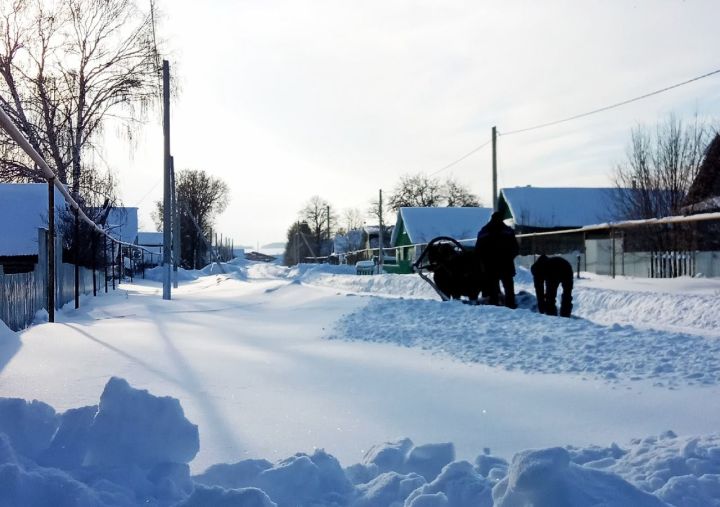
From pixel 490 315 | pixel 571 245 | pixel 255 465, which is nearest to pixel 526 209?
pixel 571 245

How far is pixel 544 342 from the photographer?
20.0 feet

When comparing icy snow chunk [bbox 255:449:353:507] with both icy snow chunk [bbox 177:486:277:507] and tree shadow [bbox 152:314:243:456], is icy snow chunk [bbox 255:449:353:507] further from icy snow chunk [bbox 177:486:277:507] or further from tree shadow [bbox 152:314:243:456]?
tree shadow [bbox 152:314:243:456]

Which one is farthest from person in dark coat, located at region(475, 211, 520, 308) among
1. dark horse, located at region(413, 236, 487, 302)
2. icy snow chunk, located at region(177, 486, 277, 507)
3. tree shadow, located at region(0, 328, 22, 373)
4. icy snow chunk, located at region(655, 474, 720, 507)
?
icy snow chunk, located at region(177, 486, 277, 507)

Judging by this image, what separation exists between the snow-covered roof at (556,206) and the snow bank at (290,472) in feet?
127

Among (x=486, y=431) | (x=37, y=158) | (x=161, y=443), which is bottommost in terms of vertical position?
(x=486, y=431)

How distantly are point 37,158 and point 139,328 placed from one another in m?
2.39

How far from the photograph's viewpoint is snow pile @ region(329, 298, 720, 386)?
488cm

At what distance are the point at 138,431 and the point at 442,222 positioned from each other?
158 ft

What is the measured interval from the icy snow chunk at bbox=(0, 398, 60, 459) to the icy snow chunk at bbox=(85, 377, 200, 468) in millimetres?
189

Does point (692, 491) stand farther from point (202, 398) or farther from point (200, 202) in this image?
point (200, 202)

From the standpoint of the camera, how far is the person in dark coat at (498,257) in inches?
412

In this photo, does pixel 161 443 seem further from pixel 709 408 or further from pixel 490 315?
pixel 490 315

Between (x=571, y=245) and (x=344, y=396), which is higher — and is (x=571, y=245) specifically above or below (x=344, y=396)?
above

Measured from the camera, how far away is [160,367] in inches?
194
